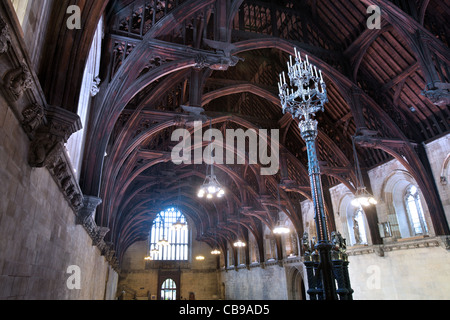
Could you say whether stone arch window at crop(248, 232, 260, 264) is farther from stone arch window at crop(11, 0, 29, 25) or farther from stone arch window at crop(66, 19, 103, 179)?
stone arch window at crop(11, 0, 29, 25)

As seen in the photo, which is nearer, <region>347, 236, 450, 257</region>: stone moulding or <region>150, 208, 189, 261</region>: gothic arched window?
<region>347, 236, 450, 257</region>: stone moulding

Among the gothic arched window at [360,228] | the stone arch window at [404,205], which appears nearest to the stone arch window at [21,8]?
the stone arch window at [404,205]

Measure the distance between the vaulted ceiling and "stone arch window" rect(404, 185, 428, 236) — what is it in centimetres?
145

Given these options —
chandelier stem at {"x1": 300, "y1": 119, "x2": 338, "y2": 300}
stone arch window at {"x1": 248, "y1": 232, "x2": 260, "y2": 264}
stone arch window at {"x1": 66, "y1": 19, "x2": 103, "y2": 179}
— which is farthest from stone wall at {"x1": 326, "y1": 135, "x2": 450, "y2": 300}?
stone arch window at {"x1": 248, "y1": 232, "x2": 260, "y2": 264}

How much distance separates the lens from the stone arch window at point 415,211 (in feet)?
41.8

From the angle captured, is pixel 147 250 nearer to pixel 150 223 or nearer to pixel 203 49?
pixel 150 223

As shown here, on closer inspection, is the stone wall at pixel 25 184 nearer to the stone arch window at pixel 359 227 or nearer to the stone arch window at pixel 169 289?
the stone arch window at pixel 359 227

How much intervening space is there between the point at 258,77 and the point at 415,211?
9507 millimetres

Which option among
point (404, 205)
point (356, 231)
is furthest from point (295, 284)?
point (404, 205)

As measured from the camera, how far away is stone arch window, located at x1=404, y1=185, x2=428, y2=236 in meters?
12.7

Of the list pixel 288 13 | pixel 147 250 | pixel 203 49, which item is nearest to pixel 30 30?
pixel 203 49

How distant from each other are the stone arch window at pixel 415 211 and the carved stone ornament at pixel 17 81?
14326 millimetres

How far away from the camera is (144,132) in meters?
10.8
